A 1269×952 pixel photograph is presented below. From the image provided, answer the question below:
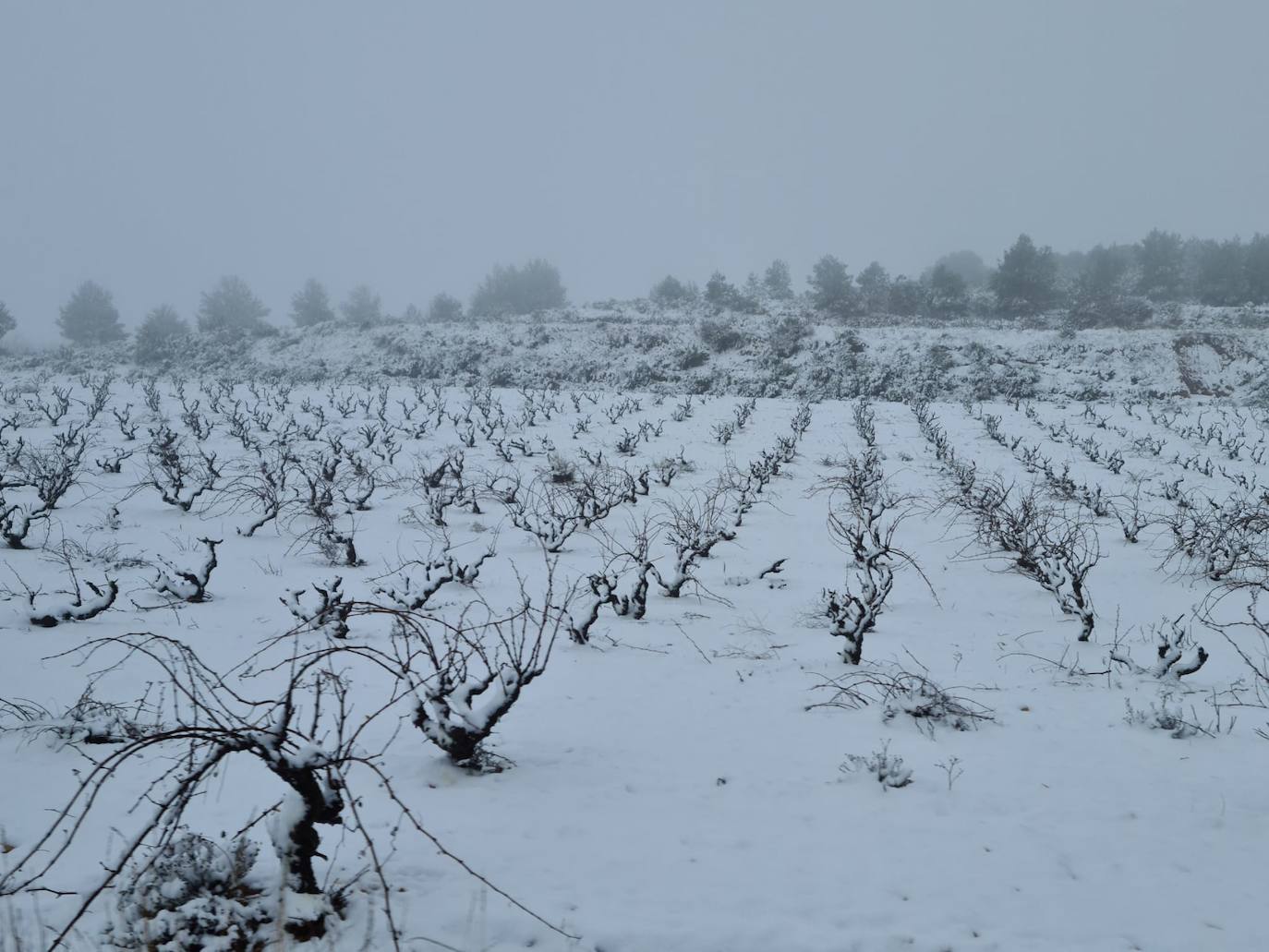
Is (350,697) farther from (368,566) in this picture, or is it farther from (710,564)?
(710,564)

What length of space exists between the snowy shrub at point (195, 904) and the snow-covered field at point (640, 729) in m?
0.05

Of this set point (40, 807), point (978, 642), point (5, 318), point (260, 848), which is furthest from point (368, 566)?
point (5, 318)

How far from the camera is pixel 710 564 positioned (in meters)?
8.75

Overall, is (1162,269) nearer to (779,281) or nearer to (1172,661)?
(779,281)

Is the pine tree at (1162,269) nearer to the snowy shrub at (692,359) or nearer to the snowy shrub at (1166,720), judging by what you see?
the snowy shrub at (692,359)

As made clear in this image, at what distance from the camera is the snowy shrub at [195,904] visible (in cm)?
232

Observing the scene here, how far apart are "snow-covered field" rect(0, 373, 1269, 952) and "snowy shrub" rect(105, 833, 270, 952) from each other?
46mm

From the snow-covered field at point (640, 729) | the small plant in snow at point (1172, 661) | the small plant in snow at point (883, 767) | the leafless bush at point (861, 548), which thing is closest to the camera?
the snow-covered field at point (640, 729)

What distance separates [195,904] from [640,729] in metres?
2.73

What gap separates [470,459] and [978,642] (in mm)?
11537

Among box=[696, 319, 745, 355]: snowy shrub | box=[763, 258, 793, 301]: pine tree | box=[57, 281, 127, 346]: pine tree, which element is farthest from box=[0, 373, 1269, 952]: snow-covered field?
box=[57, 281, 127, 346]: pine tree

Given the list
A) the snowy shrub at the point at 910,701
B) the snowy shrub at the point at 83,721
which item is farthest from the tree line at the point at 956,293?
the snowy shrub at the point at 83,721

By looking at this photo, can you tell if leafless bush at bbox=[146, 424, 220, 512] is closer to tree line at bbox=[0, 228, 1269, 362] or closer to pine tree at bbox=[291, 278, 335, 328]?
tree line at bbox=[0, 228, 1269, 362]

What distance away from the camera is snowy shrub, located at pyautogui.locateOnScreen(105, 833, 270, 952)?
232cm
